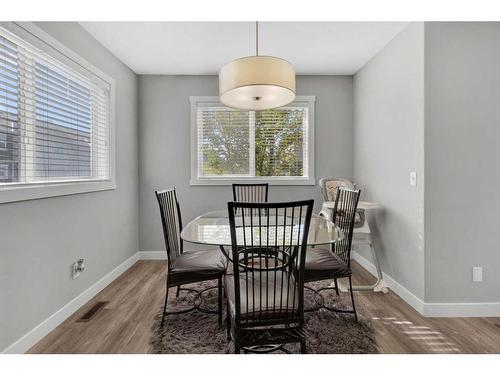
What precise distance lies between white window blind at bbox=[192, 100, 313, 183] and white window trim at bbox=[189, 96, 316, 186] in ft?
0.04

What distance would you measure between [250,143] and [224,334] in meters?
2.54

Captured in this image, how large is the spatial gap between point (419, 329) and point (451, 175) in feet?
4.02

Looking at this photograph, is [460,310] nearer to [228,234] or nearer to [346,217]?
[346,217]

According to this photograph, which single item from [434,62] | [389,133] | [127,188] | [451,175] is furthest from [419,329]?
[127,188]

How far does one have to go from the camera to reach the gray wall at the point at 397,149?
249 cm

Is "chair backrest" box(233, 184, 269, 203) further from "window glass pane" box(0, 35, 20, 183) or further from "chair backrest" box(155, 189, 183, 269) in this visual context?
"window glass pane" box(0, 35, 20, 183)

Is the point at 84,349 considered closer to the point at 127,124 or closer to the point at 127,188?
the point at 127,188

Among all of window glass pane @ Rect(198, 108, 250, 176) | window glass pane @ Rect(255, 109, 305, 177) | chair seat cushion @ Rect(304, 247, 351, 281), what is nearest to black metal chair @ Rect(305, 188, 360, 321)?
chair seat cushion @ Rect(304, 247, 351, 281)

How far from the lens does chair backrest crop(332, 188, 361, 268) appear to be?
7.59 ft

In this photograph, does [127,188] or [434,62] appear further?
[127,188]

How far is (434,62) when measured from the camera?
238cm

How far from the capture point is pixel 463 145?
2.38 metres

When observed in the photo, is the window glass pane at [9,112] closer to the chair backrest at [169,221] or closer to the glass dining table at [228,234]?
the chair backrest at [169,221]
